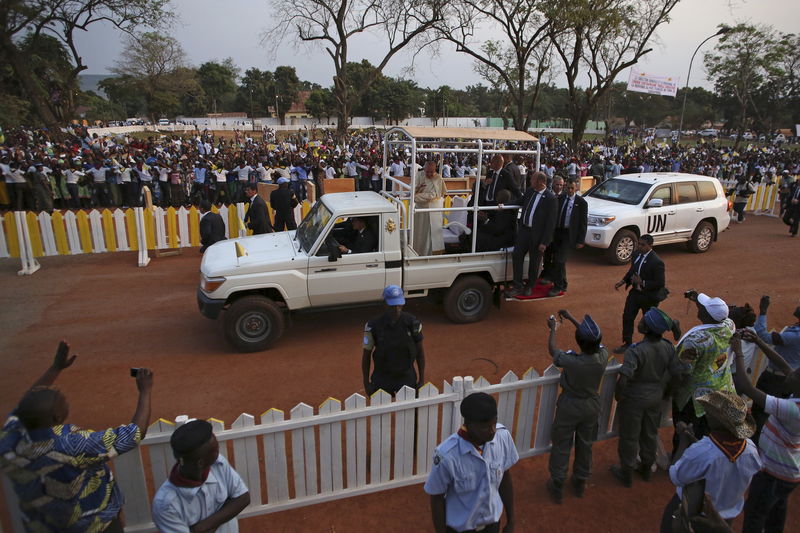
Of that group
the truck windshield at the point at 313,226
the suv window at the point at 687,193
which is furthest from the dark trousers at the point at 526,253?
the suv window at the point at 687,193

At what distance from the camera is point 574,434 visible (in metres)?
4.00

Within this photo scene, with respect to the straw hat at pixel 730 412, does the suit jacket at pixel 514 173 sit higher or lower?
higher

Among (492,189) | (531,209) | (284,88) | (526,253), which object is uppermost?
(284,88)

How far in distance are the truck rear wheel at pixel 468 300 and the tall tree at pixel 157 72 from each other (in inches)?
2507

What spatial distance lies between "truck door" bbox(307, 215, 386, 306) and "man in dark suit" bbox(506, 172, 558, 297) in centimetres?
206

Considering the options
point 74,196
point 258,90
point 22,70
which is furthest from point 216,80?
point 74,196

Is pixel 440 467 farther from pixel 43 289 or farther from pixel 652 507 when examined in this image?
pixel 43 289

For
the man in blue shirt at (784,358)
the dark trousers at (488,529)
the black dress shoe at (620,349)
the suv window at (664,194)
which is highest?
the suv window at (664,194)

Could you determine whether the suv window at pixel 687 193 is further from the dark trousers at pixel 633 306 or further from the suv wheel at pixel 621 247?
the dark trousers at pixel 633 306

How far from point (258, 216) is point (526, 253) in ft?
15.9

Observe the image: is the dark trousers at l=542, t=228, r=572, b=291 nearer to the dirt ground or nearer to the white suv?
the dirt ground

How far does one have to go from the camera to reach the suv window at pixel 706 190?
11203 mm

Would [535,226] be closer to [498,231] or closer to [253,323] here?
[498,231]

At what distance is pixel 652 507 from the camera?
3.96 meters
